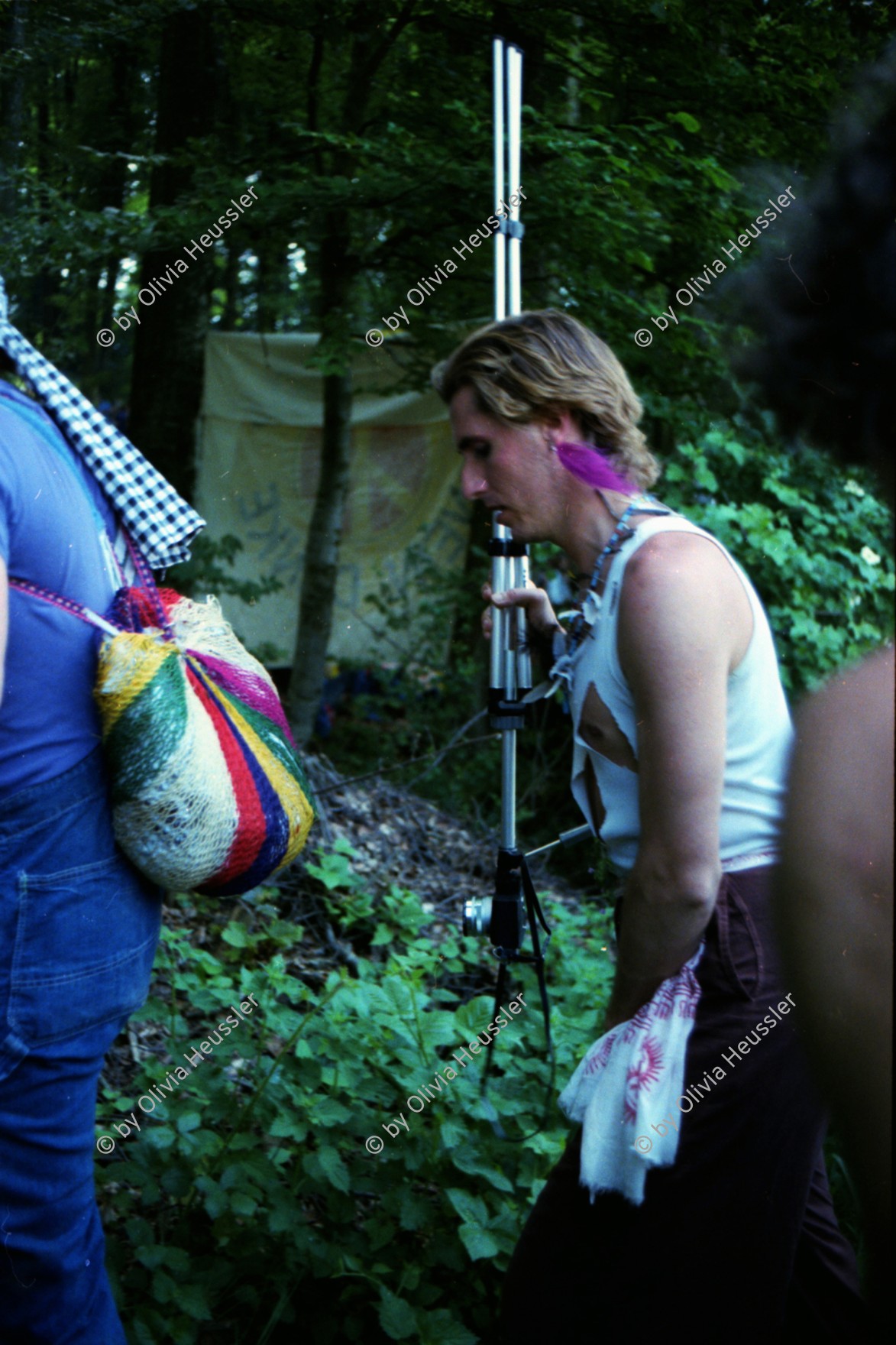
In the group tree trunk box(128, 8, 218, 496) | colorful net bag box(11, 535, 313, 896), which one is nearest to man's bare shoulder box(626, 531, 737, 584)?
colorful net bag box(11, 535, 313, 896)

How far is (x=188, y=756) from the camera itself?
1.51m

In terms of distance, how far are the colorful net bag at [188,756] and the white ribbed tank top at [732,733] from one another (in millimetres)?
466

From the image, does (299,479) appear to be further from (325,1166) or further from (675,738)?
(675,738)

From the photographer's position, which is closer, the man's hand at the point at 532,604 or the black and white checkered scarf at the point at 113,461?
the black and white checkered scarf at the point at 113,461

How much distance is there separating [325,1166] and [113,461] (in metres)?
1.40

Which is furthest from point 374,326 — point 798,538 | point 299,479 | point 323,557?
point 299,479

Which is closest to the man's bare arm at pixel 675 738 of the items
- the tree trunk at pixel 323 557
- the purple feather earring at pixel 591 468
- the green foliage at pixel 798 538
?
the purple feather earring at pixel 591 468

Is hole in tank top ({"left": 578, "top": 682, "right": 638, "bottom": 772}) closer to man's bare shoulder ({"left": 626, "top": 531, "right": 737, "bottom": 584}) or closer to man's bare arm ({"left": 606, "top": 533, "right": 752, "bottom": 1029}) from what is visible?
man's bare arm ({"left": 606, "top": 533, "right": 752, "bottom": 1029})

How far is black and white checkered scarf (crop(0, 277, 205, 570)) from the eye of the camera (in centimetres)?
162

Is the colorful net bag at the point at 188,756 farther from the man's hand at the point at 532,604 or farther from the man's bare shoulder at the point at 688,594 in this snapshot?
the man's hand at the point at 532,604

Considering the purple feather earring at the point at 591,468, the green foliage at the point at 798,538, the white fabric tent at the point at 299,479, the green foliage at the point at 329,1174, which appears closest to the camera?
the purple feather earring at the point at 591,468

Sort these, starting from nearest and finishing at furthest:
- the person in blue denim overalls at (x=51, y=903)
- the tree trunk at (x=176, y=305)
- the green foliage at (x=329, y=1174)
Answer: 1. the person in blue denim overalls at (x=51, y=903)
2. the green foliage at (x=329, y=1174)
3. the tree trunk at (x=176, y=305)

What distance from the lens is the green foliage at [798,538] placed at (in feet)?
15.9

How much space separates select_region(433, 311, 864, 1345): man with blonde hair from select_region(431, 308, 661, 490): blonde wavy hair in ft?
0.94
